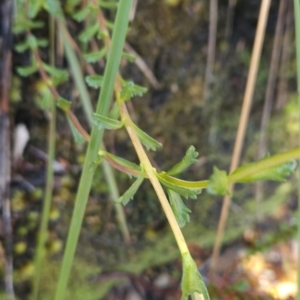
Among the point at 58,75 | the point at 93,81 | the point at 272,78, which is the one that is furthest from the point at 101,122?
the point at 272,78

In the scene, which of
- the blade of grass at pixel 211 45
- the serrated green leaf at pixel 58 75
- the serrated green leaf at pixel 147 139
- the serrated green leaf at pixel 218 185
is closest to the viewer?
the serrated green leaf at pixel 218 185

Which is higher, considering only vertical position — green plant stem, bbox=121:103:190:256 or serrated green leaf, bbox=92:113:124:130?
serrated green leaf, bbox=92:113:124:130

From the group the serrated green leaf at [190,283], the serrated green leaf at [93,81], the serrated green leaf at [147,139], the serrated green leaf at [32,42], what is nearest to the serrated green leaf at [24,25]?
the serrated green leaf at [32,42]

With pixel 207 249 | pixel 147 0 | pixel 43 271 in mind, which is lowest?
pixel 43 271

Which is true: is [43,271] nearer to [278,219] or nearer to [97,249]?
[97,249]

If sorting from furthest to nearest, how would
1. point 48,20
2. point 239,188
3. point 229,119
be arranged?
1. point 239,188
2. point 229,119
3. point 48,20

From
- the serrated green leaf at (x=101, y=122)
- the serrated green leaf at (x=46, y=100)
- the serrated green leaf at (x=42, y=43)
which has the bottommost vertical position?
the serrated green leaf at (x=101, y=122)

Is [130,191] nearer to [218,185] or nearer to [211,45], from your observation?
[218,185]

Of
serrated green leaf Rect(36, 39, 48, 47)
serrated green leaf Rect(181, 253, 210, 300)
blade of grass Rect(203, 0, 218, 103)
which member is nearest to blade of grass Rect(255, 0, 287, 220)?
blade of grass Rect(203, 0, 218, 103)

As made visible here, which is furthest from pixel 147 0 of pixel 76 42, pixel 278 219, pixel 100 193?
pixel 278 219

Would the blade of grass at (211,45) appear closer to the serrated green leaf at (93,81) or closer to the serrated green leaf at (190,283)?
the serrated green leaf at (93,81)

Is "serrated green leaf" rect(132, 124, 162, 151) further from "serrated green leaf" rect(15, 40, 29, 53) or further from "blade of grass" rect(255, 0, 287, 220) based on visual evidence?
"blade of grass" rect(255, 0, 287, 220)
